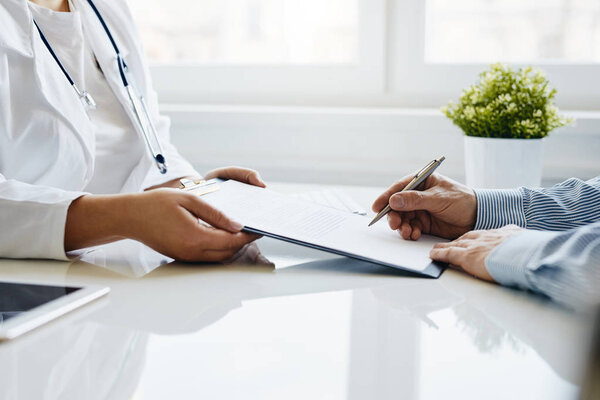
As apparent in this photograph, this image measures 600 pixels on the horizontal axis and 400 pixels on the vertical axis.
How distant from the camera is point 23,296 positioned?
67 centimetres

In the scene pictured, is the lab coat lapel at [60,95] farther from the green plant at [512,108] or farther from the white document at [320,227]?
the green plant at [512,108]

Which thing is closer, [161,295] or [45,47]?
[161,295]

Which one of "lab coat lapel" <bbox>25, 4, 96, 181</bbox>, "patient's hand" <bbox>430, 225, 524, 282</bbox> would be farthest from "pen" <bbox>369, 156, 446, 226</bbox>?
"lab coat lapel" <bbox>25, 4, 96, 181</bbox>

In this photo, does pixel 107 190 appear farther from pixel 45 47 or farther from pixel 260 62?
pixel 260 62

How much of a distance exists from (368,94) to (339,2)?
0.29m

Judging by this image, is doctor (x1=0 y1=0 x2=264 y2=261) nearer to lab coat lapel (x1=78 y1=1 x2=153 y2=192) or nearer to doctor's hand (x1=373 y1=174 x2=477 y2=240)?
lab coat lapel (x1=78 y1=1 x2=153 y2=192)

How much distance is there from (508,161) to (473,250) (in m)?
0.51

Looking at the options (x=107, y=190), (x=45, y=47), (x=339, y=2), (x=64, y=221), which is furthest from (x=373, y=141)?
(x=64, y=221)

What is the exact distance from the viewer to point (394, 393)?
472 millimetres

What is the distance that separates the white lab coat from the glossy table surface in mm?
53

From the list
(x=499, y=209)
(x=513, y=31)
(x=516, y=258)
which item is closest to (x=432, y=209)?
(x=499, y=209)

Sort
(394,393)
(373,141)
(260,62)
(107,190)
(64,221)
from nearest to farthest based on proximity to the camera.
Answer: (394,393), (64,221), (107,190), (373,141), (260,62)

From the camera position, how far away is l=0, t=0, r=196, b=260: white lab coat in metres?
0.83

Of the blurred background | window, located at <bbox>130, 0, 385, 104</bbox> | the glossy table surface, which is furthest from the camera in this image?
window, located at <bbox>130, 0, 385, 104</bbox>
